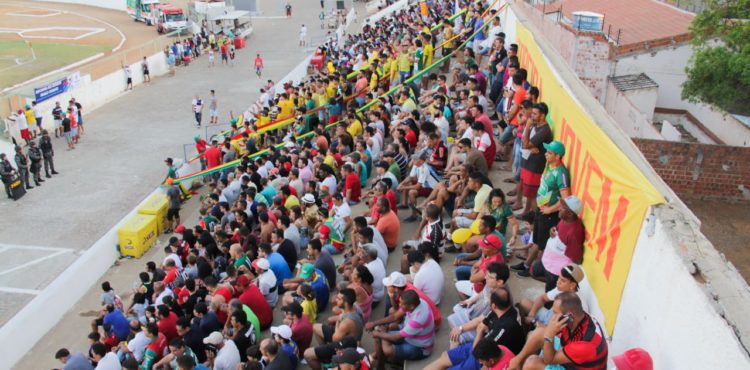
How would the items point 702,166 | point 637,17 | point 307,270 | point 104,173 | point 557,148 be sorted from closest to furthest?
point 557,148 < point 307,270 < point 702,166 < point 104,173 < point 637,17

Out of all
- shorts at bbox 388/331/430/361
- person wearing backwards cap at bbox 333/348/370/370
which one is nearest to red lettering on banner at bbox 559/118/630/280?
shorts at bbox 388/331/430/361

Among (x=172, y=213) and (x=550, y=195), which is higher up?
(x=550, y=195)

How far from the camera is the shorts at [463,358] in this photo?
620cm

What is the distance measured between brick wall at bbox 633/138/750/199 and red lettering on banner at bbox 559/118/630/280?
6.25 meters

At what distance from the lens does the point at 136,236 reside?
15.3 m

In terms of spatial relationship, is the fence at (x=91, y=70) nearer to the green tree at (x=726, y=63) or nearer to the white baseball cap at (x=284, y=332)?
the white baseball cap at (x=284, y=332)

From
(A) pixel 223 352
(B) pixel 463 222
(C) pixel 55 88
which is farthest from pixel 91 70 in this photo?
(A) pixel 223 352

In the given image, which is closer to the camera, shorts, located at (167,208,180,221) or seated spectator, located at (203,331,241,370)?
seated spectator, located at (203,331,241,370)

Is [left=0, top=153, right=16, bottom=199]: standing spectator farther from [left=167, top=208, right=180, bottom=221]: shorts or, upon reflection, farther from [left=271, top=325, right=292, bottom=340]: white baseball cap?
[left=271, top=325, right=292, bottom=340]: white baseball cap

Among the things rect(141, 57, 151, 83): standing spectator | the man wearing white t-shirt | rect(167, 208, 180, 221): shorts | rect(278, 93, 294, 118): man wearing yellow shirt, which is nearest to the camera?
the man wearing white t-shirt

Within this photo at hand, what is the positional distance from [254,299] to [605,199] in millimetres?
4662

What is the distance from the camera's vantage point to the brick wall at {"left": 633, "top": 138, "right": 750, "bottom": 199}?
43.4ft

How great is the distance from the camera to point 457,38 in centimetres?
2180

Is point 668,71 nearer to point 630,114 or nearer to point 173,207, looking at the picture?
point 630,114
